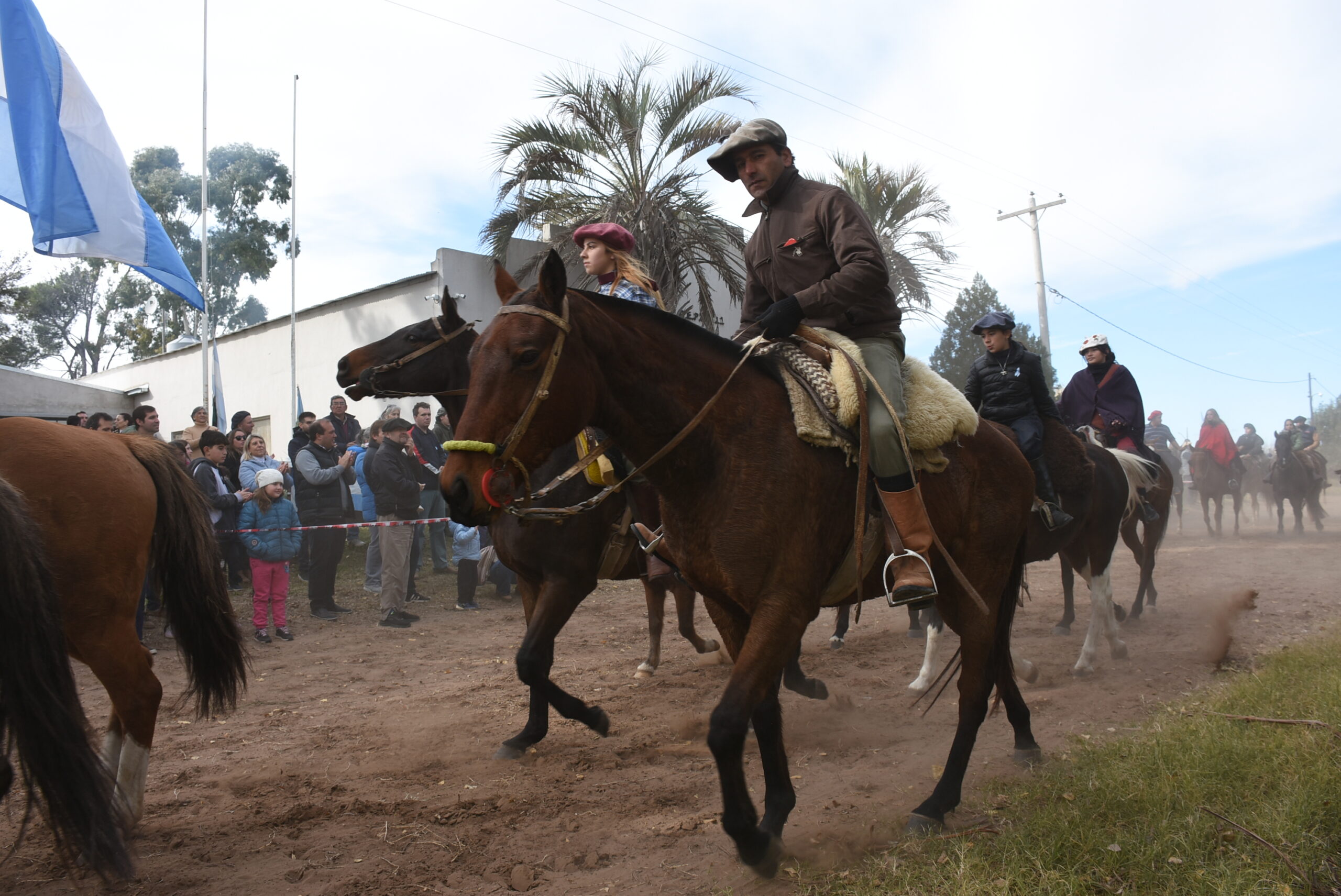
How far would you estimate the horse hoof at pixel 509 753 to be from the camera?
196 inches

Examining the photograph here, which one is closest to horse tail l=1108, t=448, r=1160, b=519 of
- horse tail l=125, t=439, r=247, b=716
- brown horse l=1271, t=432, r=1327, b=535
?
horse tail l=125, t=439, r=247, b=716

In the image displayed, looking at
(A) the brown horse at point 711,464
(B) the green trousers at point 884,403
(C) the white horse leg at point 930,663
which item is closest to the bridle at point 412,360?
(A) the brown horse at point 711,464

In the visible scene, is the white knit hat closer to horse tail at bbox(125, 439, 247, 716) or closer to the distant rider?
horse tail at bbox(125, 439, 247, 716)

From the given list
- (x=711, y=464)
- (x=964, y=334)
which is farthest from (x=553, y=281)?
(x=964, y=334)

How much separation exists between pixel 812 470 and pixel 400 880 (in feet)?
7.70

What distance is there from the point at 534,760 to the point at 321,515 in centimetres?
650

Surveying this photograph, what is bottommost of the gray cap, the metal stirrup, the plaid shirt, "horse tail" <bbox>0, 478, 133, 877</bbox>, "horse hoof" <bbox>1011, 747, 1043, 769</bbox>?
"horse hoof" <bbox>1011, 747, 1043, 769</bbox>

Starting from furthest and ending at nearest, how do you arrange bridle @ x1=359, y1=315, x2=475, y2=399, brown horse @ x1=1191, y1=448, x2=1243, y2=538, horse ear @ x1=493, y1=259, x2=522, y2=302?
brown horse @ x1=1191, y1=448, x2=1243, y2=538 → bridle @ x1=359, y1=315, x2=475, y2=399 → horse ear @ x1=493, y1=259, x2=522, y2=302

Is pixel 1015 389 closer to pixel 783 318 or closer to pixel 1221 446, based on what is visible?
pixel 783 318

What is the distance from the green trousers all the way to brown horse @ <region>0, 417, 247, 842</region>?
335 centimetres

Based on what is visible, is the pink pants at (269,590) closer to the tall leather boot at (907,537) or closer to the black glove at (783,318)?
the black glove at (783,318)

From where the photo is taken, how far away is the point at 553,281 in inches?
116

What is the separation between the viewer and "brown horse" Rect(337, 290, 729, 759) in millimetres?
4977

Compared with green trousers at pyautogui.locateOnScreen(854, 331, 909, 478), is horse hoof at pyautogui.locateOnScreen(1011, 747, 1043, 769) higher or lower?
lower
